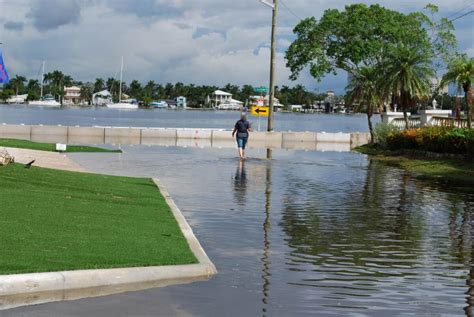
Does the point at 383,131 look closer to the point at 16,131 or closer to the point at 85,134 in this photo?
the point at 85,134

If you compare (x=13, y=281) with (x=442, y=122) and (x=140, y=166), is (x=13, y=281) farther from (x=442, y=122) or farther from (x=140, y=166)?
(x=442, y=122)

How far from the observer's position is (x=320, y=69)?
59.9 meters

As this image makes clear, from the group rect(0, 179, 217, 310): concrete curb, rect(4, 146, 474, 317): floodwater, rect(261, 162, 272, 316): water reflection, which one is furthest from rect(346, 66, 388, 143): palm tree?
rect(0, 179, 217, 310): concrete curb

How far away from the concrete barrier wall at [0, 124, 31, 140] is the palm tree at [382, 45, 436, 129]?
63.8 feet

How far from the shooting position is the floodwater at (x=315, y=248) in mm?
7730

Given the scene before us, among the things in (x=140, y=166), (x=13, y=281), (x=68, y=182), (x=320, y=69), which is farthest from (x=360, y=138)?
(x=13, y=281)

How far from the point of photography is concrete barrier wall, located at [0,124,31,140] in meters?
40.6

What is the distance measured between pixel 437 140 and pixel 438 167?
11.8 feet

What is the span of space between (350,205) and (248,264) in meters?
6.94

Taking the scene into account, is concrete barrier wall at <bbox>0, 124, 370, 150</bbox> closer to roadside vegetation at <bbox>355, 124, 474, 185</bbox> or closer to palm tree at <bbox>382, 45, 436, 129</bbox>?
palm tree at <bbox>382, 45, 436, 129</bbox>

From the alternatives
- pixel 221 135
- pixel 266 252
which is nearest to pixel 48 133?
pixel 221 135

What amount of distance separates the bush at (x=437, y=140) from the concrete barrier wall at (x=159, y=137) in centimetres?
722

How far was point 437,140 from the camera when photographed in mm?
30953

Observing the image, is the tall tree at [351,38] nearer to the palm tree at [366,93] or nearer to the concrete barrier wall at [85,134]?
the palm tree at [366,93]
